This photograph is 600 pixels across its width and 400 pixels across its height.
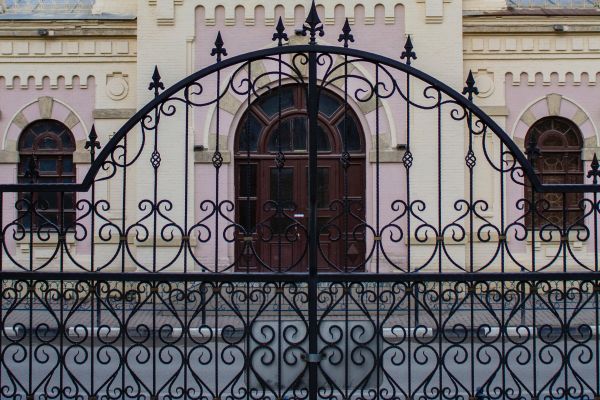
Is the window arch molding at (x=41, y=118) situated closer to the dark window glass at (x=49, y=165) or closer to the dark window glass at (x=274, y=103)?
the dark window glass at (x=49, y=165)

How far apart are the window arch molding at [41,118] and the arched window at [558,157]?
885cm

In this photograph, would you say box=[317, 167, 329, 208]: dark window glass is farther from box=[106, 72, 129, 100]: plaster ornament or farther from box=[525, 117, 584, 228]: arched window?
box=[106, 72, 129, 100]: plaster ornament

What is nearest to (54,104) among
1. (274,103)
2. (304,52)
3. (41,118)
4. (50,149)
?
(41,118)

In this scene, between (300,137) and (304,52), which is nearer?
(304,52)

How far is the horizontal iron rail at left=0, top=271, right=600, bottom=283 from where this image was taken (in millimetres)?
4918

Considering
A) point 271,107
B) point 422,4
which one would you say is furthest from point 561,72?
point 271,107

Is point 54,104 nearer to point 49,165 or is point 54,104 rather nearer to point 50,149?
point 50,149

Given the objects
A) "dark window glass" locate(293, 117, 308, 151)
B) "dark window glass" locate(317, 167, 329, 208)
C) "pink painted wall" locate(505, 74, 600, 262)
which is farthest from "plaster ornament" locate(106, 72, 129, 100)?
"pink painted wall" locate(505, 74, 600, 262)

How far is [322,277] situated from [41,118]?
34.0 ft

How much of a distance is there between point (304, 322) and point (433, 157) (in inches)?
326

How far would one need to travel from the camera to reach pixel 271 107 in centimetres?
1310

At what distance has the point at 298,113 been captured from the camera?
12477 mm

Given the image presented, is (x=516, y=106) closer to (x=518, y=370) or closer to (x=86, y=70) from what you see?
(x=518, y=370)

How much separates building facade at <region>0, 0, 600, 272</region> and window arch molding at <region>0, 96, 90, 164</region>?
28 mm
